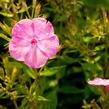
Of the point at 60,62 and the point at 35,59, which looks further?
the point at 60,62

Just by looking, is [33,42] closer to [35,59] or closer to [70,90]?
[35,59]

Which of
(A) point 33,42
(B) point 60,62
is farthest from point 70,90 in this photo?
(A) point 33,42

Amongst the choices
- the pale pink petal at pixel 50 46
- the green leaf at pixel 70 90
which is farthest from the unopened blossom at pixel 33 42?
the green leaf at pixel 70 90

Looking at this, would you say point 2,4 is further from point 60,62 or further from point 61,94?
point 61,94

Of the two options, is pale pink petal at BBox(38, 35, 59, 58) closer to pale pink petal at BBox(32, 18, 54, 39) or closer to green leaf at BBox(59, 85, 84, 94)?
pale pink petal at BBox(32, 18, 54, 39)

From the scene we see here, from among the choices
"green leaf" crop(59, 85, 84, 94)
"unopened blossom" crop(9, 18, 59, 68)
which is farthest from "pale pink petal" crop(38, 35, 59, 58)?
"green leaf" crop(59, 85, 84, 94)

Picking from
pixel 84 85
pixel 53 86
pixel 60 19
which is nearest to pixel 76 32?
pixel 60 19

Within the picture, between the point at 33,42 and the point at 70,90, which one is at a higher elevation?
the point at 33,42

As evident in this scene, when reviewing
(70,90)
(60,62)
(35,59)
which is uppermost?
(35,59)
